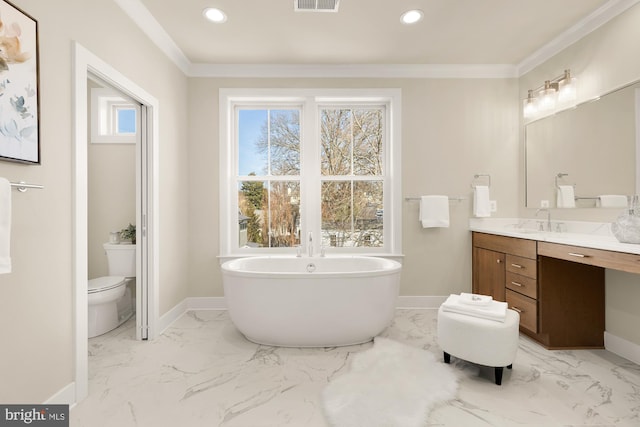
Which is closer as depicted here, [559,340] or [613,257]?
[613,257]

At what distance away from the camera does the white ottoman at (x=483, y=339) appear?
194 centimetres

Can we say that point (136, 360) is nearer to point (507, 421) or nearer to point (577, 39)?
point (507, 421)

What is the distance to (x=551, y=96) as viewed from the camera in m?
2.90

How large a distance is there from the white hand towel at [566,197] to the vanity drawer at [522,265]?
0.63 m

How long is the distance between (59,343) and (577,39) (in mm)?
4079

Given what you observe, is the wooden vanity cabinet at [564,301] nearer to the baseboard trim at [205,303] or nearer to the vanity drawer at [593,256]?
the vanity drawer at [593,256]

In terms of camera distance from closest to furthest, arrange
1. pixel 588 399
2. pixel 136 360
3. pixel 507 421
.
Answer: pixel 507 421, pixel 588 399, pixel 136 360

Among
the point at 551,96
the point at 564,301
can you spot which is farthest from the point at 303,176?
the point at 564,301

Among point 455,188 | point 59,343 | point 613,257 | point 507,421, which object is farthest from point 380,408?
point 455,188

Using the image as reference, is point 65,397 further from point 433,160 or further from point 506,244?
point 433,160

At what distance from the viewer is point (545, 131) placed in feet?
9.88

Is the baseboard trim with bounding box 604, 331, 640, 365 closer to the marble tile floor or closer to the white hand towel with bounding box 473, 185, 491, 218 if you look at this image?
the marble tile floor

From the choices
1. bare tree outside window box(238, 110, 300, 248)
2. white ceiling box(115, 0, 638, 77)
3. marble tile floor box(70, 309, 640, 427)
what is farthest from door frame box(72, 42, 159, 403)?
bare tree outside window box(238, 110, 300, 248)

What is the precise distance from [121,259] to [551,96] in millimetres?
4115
